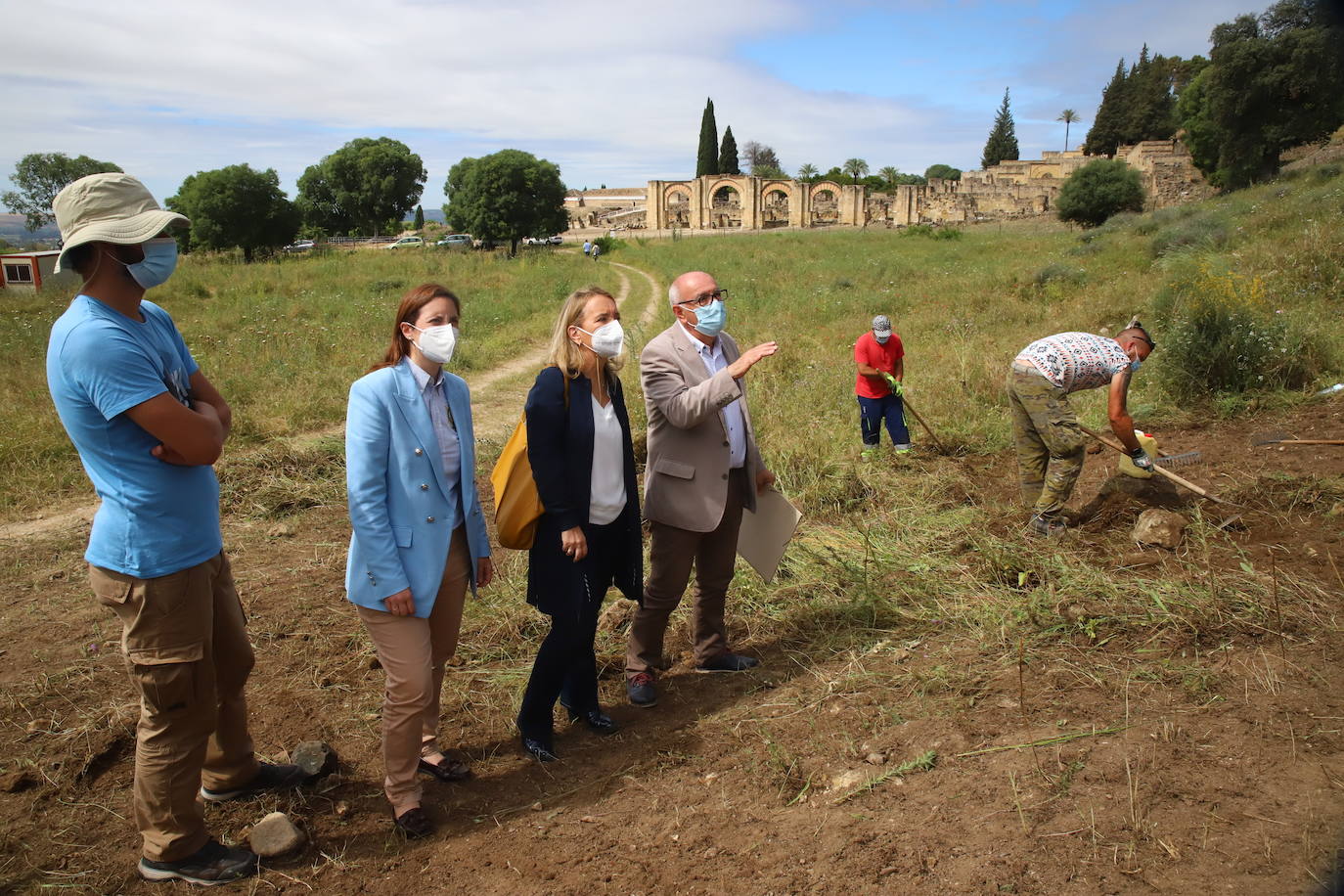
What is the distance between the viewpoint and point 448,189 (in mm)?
48344

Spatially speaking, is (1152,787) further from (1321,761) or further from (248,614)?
(248,614)

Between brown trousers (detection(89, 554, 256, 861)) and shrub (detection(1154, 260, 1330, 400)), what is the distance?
784cm

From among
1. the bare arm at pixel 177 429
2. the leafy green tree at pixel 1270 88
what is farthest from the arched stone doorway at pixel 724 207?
the bare arm at pixel 177 429

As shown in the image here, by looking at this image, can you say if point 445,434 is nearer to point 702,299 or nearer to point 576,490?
point 576,490

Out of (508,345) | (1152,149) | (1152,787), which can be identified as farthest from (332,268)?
(1152,149)

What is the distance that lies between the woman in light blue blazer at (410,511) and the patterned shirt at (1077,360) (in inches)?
140

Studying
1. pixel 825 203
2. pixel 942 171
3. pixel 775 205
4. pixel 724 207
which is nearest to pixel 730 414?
pixel 775 205

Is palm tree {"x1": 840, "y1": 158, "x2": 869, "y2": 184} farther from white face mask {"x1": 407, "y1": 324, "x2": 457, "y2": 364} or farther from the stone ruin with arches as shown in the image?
white face mask {"x1": 407, "y1": 324, "x2": 457, "y2": 364}

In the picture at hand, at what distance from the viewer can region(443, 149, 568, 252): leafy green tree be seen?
4175 centimetres

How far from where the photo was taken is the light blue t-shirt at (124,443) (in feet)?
7.10

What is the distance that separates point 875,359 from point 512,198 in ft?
124

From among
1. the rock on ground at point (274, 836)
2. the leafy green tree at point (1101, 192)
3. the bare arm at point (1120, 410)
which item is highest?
the leafy green tree at point (1101, 192)

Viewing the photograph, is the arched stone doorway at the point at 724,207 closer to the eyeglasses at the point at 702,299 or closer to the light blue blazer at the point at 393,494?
the eyeglasses at the point at 702,299

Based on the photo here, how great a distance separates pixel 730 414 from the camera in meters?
3.53
